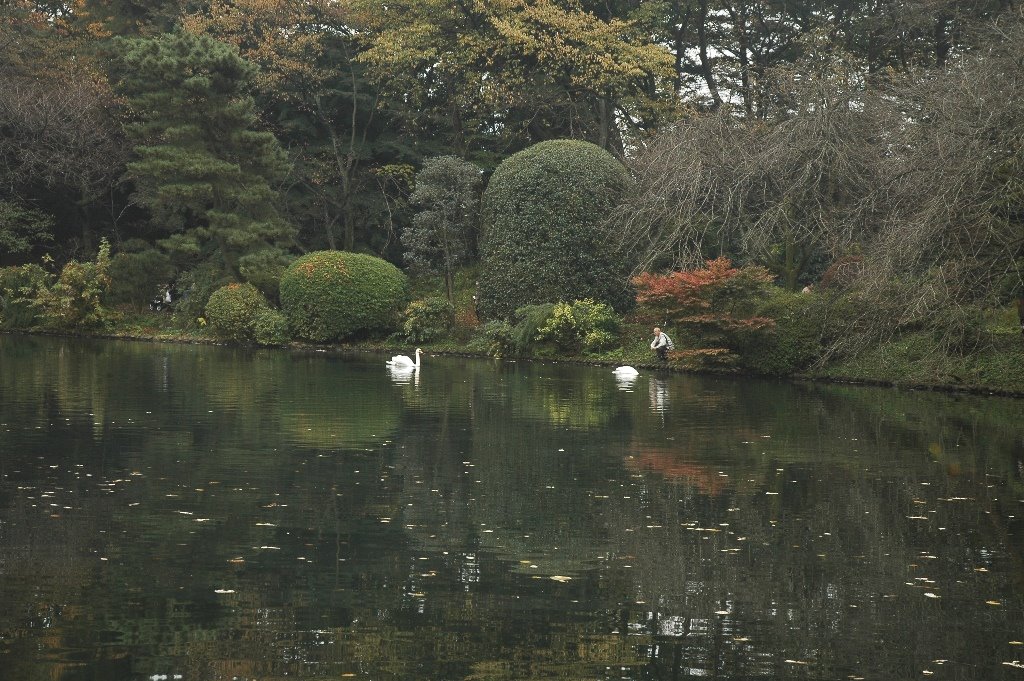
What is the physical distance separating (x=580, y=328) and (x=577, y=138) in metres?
11.3

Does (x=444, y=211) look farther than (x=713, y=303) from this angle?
Yes

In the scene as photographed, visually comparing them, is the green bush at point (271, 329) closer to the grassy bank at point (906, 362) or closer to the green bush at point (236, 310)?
the green bush at point (236, 310)

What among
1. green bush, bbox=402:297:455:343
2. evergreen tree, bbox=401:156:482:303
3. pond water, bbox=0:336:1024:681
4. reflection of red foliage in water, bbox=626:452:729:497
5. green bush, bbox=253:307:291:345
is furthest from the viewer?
evergreen tree, bbox=401:156:482:303

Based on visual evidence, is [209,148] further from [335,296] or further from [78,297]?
[335,296]

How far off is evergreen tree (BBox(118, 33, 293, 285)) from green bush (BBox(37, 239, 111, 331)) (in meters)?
2.27

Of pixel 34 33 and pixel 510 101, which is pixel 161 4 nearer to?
pixel 34 33

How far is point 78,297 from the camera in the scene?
129 ft

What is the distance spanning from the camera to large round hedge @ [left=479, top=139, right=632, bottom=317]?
34969 mm

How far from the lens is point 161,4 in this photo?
47156mm

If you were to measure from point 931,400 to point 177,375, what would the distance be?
1477cm

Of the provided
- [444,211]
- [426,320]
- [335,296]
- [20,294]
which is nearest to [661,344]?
[426,320]

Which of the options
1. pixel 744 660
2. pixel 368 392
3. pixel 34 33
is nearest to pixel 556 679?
pixel 744 660

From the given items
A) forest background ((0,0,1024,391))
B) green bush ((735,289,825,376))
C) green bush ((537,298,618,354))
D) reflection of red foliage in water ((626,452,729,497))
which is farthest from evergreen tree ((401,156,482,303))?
reflection of red foliage in water ((626,452,729,497))

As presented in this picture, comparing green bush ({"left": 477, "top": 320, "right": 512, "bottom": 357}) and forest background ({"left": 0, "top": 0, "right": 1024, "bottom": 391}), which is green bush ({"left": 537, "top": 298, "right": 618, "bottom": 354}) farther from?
green bush ({"left": 477, "top": 320, "right": 512, "bottom": 357})
